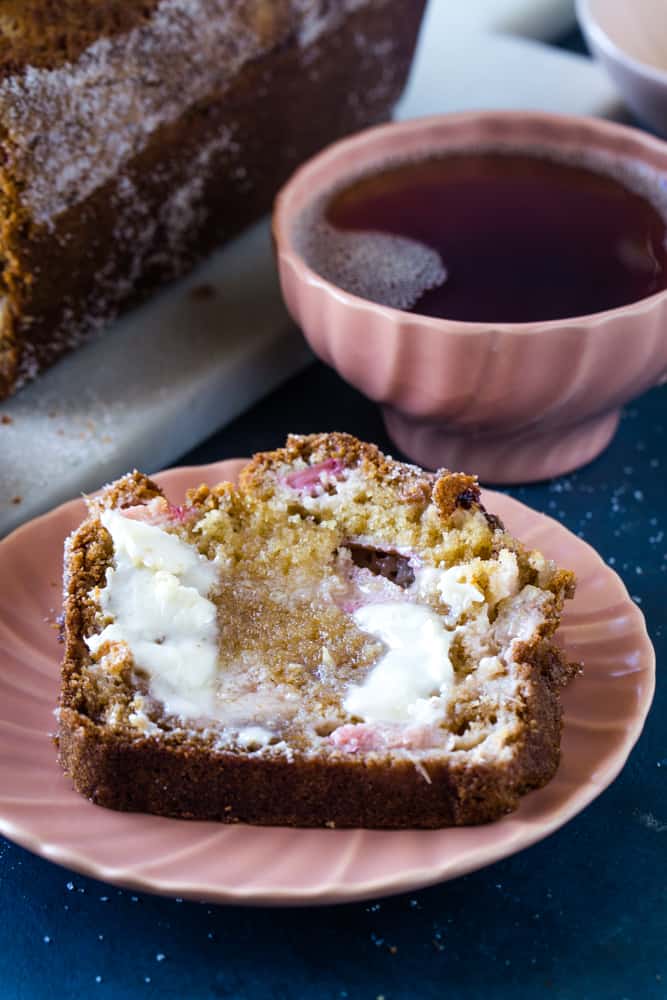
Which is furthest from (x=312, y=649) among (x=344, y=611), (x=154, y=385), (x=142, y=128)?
(x=142, y=128)

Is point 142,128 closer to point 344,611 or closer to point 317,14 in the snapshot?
point 317,14

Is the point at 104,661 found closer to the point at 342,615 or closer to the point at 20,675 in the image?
the point at 20,675

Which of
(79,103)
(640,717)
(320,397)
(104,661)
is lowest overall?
(320,397)

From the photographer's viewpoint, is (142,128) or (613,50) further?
(613,50)

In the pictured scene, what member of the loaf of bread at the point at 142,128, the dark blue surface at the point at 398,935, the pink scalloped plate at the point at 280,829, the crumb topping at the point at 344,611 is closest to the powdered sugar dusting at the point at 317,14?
the loaf of bread at the point at 142,128

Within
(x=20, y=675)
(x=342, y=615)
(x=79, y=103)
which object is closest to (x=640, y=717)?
(x=342, y=615)

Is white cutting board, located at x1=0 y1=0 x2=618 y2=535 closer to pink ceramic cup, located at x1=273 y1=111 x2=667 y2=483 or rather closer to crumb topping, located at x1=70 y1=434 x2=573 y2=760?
pink ceramic cup, located at x1=273 y1=111 x2=667 y2=483

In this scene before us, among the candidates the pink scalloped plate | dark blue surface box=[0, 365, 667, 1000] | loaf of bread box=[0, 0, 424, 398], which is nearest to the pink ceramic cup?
loaf of bread box=[0, 0, 424, 398]
